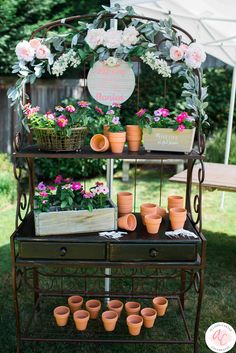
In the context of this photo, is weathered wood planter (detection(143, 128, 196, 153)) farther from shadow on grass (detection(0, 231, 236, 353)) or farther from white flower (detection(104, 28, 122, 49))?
shadow on grass (detection(0, 231, 236, 353))

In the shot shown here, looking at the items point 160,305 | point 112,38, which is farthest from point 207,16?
point 160,305

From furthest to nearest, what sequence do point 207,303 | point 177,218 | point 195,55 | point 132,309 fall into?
1. point 207,303
2. point 132,309
3. point 177,218
4. point 195,55

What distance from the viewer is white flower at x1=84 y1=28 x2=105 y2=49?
7.82 ft

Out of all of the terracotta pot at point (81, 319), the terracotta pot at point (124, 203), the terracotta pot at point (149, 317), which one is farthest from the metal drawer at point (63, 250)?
the terracotta pot at point (149, 317)

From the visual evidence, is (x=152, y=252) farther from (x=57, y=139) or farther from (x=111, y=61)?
(x=111, y=61)

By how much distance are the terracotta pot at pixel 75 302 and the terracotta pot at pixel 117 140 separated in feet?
3.69

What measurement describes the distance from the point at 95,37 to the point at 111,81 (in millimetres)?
331

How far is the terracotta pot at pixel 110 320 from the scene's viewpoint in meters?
2.73

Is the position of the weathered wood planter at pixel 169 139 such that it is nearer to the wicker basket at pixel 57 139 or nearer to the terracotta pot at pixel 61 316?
the wicker basket at pixel 57 139

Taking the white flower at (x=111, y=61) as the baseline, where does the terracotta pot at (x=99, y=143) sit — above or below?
below

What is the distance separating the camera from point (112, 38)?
7.84 feet

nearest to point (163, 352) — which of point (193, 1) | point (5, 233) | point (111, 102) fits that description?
point (111, 102)

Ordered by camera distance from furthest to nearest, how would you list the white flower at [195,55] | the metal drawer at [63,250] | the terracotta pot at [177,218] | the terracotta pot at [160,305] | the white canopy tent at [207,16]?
the white canopy tent at [207,16], the terracotta pot at [160,305], the terracotta pot at [177,218], the metal drawer at [63,250], the white flower at [195,55]

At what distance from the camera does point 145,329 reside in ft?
9.61
